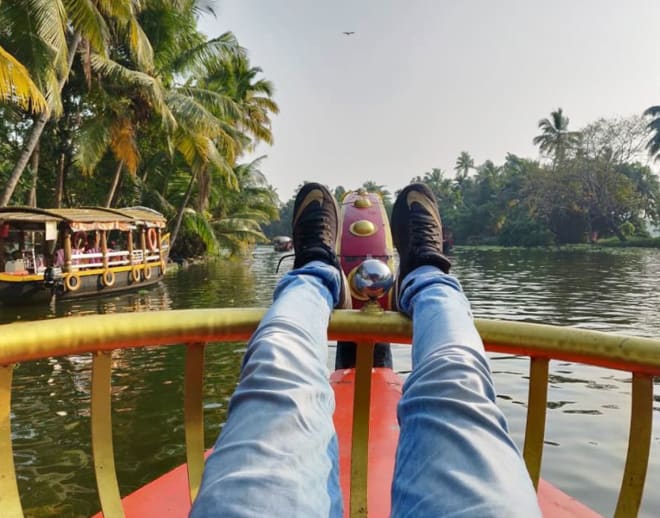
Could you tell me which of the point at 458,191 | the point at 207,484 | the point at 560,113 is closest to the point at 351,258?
the point at 207,484

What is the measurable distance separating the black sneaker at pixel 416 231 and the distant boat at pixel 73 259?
9.73 meters

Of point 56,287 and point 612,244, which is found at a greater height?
point 612,244

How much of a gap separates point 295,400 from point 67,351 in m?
0.40

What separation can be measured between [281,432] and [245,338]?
1.14ft

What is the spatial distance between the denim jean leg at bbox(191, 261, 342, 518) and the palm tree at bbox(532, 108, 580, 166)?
38.8m

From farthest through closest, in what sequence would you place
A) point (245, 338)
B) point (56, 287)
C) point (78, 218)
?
point (78, 218), point (56, 287), point (245, 338)

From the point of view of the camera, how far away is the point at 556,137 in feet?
122

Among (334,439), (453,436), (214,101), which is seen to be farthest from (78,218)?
(453,436)

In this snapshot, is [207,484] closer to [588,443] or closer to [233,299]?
[588,443]

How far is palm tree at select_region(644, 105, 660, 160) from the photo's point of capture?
1186 inches

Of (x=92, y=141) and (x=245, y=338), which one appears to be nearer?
(x=245, y=338)

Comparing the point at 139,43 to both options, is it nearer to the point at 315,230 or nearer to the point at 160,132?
the point at 160,132

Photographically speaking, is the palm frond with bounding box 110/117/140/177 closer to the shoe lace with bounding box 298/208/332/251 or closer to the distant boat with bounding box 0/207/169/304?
the distant boat with bounding box 0/207/169/304

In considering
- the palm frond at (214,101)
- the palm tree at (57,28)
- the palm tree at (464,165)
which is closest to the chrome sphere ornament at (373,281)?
the palm tree at (57,28)
